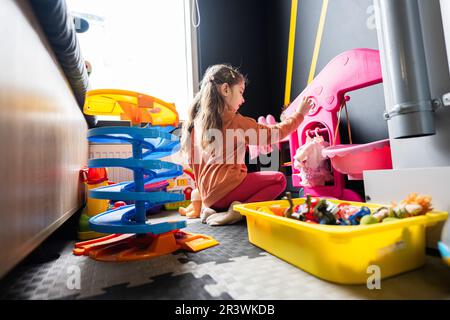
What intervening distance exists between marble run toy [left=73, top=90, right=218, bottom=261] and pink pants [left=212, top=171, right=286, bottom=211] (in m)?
0.36

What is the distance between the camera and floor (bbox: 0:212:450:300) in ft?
1.27

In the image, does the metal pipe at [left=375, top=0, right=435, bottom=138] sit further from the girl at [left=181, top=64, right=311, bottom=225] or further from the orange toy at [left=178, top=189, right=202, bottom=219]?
the orange toy at [left=178, top=189, right=202, bottom=219]

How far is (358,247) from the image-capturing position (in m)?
0.40

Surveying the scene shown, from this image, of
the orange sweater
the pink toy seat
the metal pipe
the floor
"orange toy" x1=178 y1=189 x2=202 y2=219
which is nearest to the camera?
the floor

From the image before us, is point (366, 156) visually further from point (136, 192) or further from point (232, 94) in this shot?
point (136, 192)

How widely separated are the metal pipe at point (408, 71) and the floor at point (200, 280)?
0.29 meters

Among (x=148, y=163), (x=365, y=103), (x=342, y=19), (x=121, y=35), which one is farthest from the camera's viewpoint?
(x=121, y=35)

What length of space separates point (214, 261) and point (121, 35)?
1799 mm

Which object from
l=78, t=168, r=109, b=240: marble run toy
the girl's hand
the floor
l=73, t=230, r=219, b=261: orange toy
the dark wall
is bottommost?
the floor

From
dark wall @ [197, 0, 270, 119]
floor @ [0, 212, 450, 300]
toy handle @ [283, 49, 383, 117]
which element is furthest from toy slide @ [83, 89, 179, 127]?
dark wall @ [197, 0, 270, 119]
